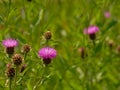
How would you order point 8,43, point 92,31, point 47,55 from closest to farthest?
point 47,55, point 8,43, point 92,31

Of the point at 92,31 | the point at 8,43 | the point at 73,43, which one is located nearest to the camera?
the point at 8,43

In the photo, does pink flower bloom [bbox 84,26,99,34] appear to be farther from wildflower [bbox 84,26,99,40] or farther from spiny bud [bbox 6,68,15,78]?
spiny bud [bbox 6,68,15,78]

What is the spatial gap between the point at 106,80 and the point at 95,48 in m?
0.42

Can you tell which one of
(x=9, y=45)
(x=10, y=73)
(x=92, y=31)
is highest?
(x=92, y=31)

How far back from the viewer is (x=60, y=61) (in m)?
2.50

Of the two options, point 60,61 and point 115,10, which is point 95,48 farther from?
point 115,10

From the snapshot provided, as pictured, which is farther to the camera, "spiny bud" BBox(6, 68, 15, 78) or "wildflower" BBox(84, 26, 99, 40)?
"wildflower" BBox(84, 26, 99, 40)

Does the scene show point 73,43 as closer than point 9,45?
No

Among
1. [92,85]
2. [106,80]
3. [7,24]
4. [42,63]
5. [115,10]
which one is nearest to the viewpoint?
[42,63]

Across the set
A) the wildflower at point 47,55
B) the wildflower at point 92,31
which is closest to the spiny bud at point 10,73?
the wildflower at point 47,55

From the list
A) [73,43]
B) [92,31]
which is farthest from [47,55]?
[73,43]

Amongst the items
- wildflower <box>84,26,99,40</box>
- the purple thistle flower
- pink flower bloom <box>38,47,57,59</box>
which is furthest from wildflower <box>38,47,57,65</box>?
wildflower <box>84,26,99,40</box>

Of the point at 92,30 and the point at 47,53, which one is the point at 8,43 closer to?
the point at 47,53

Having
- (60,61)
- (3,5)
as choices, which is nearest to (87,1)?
(60,61)
